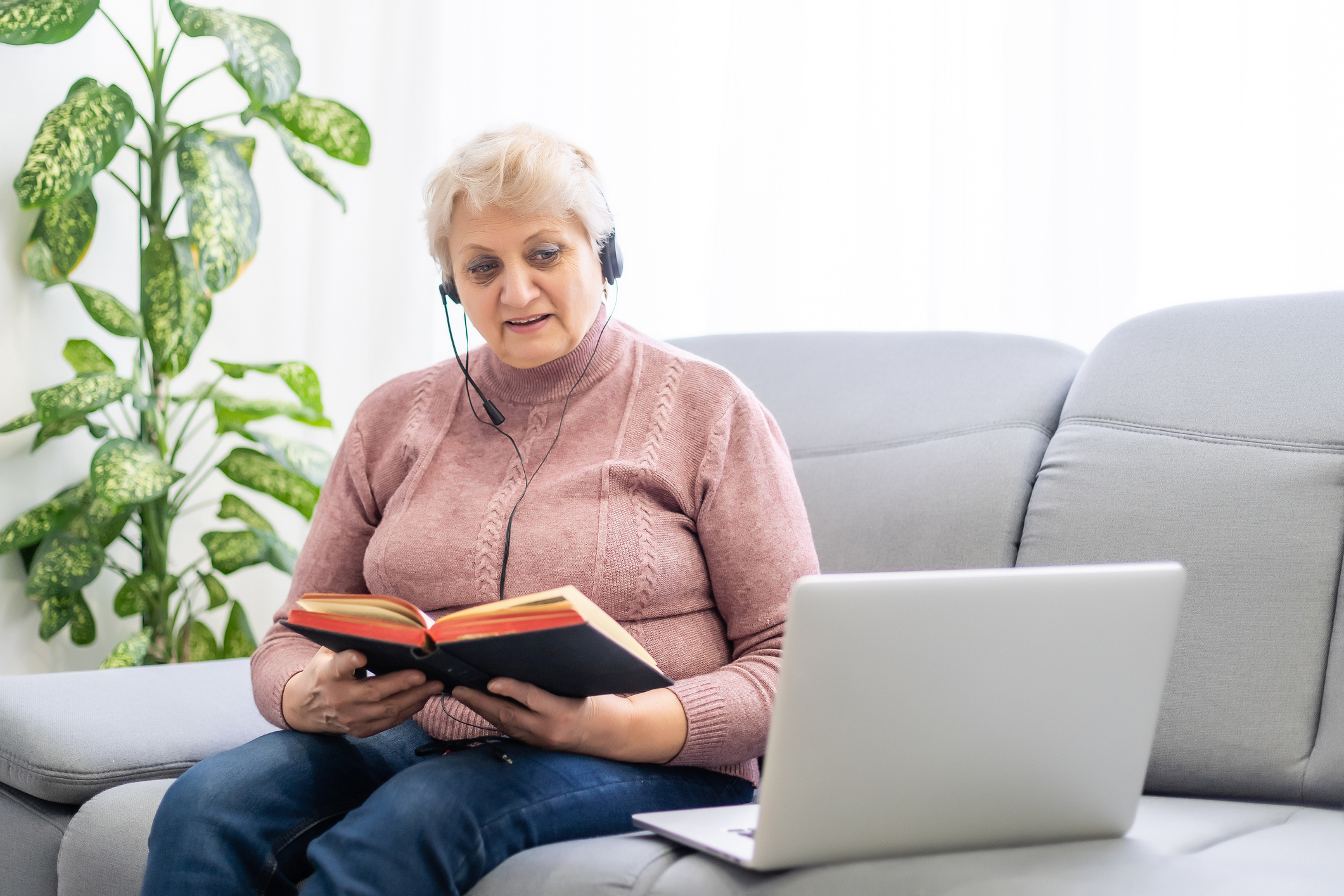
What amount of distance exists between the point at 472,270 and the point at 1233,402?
90 centimetres

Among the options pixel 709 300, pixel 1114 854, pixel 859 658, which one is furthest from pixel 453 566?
pixel 709 300

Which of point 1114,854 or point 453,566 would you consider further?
point 453,566

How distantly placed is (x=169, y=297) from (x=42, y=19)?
50 cm

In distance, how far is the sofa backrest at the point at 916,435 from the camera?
1.42 metres

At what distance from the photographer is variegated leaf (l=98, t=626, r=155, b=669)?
2.03m

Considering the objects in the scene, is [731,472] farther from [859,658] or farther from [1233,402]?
[1233,402]

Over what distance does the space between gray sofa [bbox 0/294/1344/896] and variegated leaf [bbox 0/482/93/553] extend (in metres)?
0.68

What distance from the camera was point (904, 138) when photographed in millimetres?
2027

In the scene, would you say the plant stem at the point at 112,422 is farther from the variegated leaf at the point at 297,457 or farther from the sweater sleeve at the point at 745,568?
the sweater sleeve at the point at 745,568

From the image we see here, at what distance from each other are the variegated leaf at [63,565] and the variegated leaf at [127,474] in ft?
0.53

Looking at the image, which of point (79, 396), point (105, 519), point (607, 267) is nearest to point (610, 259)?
point (607, 267)

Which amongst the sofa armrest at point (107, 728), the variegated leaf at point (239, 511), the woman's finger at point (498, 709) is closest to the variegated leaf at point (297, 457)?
the variegated leaf at point (239, 511)

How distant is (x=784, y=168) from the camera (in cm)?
213

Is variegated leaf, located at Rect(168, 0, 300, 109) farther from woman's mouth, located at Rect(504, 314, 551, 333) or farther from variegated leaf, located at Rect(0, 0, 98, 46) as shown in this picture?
woman's mouth, located at Rect(504, 314, 551, 333)
